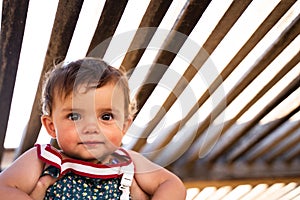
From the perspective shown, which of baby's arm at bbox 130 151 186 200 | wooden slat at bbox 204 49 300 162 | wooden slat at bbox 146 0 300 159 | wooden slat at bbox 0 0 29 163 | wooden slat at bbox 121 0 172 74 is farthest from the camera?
wooden slat at bbox 204 49 300 162

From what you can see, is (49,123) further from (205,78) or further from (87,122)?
(205,78)

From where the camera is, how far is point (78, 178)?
1.50 metres

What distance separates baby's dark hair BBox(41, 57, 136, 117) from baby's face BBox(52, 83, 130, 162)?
15 mm

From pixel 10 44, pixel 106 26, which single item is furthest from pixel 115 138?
pixel 10 44

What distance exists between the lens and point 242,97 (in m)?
3.22

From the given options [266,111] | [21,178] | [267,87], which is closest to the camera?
[21,178]

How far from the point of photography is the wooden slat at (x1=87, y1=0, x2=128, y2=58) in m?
2.17

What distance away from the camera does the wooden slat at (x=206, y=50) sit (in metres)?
2.34

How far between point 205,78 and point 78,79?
141 centimetres

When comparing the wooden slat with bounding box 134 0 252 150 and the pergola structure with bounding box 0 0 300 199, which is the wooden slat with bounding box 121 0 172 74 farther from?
the wooden slat with bounding box 134 0 252 150

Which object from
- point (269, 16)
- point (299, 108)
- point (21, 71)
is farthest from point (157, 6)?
point (299, 108)

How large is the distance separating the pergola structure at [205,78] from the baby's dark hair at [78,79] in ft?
2.16

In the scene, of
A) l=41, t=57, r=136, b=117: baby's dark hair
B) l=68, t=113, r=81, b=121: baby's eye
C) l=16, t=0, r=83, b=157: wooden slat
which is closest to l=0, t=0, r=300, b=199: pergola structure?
l=16, t=0, r=83, b=157: wooden slat

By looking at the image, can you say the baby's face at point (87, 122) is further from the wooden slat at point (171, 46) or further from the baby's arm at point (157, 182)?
the wooden slat at point (171, 46)
